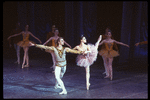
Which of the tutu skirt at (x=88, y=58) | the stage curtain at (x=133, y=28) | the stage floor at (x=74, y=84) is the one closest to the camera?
the stage floor at (x=74, y=84)

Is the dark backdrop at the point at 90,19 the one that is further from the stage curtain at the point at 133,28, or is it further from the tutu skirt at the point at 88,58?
the tutu skirt at the point at 88,58

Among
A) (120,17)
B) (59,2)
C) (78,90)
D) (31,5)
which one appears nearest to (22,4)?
(31,5)

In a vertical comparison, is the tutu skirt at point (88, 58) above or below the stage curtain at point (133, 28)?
below

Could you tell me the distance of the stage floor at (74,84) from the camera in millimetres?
6293

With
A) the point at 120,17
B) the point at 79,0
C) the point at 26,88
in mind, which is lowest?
the point at 26,88

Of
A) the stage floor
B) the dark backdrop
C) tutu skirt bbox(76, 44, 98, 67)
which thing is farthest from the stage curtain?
tutu skirt bbox(76, 44, 98, 67)

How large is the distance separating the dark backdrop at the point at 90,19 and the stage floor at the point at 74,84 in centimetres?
314

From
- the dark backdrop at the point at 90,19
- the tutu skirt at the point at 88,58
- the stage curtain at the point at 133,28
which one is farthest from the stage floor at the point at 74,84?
the dark backdrop at the point at 90,19

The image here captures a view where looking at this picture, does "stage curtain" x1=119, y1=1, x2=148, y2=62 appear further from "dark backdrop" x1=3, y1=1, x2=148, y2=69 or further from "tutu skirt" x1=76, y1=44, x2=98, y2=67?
"tutu skirt" x1=76, y1=44, x2=98, y2=67

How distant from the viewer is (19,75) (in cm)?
891

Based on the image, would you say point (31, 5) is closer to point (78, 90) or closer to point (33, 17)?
point (33, 17)

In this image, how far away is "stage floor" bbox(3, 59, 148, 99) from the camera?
6.29m

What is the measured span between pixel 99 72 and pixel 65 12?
615cm

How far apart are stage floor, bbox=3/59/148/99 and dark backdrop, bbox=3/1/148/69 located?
3.14m
